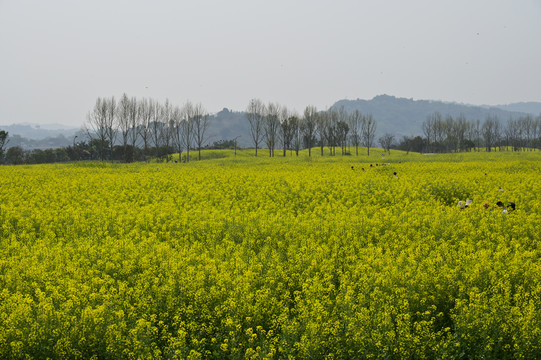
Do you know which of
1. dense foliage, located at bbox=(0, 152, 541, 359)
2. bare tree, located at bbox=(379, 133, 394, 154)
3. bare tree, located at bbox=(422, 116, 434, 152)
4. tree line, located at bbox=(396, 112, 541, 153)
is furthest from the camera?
bare tree, located at bbox=(379, 133, 394, 154)

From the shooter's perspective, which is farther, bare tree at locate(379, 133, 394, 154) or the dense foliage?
bare tree at locate(379, 133, 394, 154)

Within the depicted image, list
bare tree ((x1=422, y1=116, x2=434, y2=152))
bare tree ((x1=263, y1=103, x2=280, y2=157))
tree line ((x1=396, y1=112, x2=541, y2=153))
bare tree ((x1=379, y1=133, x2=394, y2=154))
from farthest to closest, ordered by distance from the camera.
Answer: bare tree ((x1=379, y1=133, x2=394, y2=154)) → bare tree ((x1=422, y1=116, x2=434, y2=152)) → tree line ((x1=396, y1=112, x2=541, y2=153)) → bare tree ((x1=263, y1=103, x2=280, y2=157))

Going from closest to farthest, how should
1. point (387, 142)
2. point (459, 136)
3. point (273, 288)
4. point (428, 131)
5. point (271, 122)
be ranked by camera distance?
point (273, 288) < point (271, 122) < point (428, 131) < point (459, 136) < point (387, 142)

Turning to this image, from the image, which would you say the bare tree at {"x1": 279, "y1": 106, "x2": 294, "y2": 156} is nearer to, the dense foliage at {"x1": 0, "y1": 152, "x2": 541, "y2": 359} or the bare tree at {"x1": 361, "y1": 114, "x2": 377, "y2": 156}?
the bare tree at {"x1": 361, "y1": 114, "x2": 377, "y2": 156}

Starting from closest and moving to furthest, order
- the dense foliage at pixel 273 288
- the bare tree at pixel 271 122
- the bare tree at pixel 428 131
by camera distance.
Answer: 1. the dense foliage at pixel 273 288
2. the bare tree at pixel 271 122
3. the bare tree at pixel 428 131

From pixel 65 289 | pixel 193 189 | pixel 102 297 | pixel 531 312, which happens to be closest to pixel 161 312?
pixel 102 297

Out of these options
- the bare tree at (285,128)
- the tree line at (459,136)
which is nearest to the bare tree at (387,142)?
the tree line at (459,136)

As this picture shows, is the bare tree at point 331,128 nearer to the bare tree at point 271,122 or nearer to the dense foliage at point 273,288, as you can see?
the bare tree at point 271,122

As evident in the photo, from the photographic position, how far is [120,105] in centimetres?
7775

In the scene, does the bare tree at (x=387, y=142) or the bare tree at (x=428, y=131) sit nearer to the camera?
the bare tree at (x=428, y=131)

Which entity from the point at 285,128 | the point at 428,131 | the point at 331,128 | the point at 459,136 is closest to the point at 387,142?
the point at 428,131

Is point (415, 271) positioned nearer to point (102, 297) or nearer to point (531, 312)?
point (531, 312)

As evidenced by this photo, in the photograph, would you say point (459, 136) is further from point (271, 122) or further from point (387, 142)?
point (271, 122)

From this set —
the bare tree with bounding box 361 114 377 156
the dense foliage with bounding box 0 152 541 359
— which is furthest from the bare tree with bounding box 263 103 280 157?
the dense foliage with bounding box 0 152 541 359
